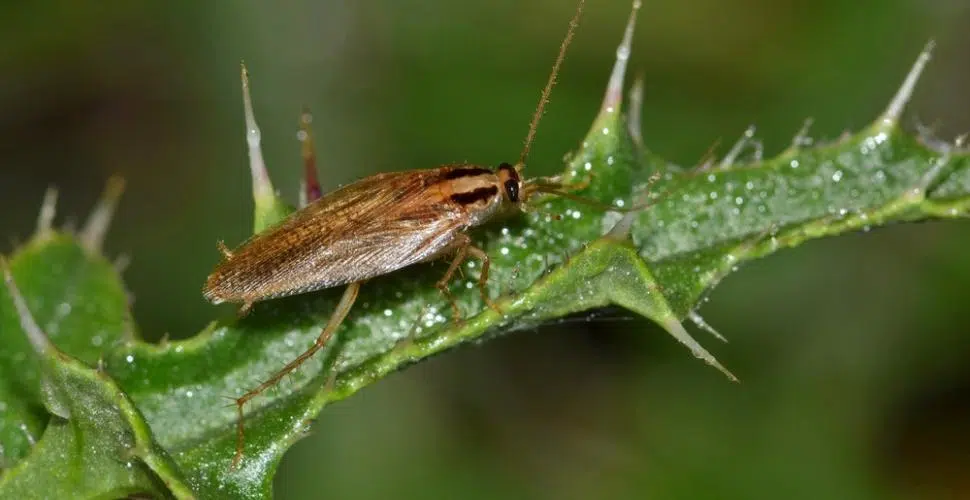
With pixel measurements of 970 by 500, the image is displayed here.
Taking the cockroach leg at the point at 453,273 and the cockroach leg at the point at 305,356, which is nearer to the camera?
the cockroach leg at the point at 305,356

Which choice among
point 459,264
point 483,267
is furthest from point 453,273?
point 483,267

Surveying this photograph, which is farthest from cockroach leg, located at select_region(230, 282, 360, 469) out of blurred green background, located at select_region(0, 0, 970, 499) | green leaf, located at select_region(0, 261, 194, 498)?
blurred green background, located at select_region(0, 0, 970, 499)

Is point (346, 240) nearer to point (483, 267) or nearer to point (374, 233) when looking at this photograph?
point (374, 233)

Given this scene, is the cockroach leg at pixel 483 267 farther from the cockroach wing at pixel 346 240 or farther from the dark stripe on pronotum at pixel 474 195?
the dark stripe on pronotum at pixel 474 195

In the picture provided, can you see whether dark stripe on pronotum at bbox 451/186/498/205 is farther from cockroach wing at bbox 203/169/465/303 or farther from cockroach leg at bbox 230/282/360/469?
cockroach leg at bbox 230/282/360/469

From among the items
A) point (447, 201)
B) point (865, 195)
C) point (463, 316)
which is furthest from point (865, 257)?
point (463, 316)

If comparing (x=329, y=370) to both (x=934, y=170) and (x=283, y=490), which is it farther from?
(x=283, y=490)

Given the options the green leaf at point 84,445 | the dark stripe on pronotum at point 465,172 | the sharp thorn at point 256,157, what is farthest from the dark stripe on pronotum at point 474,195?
the green leaf at point 84,445
